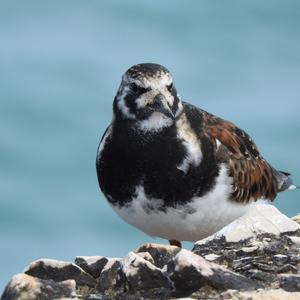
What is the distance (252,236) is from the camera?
5.13 m

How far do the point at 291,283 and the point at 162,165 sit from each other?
126 cm

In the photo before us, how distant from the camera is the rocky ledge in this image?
374 centimetres

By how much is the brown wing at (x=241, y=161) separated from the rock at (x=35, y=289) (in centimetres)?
153

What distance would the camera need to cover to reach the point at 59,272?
4.08 metres

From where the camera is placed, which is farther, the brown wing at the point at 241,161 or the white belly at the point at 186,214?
the brown wing at the point at 241,161

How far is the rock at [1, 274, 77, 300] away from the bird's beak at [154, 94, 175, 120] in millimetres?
1186

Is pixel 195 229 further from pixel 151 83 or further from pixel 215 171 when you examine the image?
pixel 151 83

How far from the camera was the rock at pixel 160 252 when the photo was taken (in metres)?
4.33

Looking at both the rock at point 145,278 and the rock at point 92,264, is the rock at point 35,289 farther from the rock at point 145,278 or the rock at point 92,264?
the rock at point 92,264

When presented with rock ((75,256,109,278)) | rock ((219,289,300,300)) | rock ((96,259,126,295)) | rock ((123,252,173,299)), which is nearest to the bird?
rock ((75,256,109,278))

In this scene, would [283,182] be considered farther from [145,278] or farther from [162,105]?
[145,278]

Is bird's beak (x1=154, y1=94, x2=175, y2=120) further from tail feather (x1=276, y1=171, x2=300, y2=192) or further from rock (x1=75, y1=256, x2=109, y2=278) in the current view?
tail feather (x1=276, y1=171, x2=300, y2=192)

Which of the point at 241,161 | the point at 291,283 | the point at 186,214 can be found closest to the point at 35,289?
the point at 291,283

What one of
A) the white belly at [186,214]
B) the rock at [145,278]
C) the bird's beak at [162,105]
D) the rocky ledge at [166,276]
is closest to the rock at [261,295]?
the rocky ledge at [166,276]
